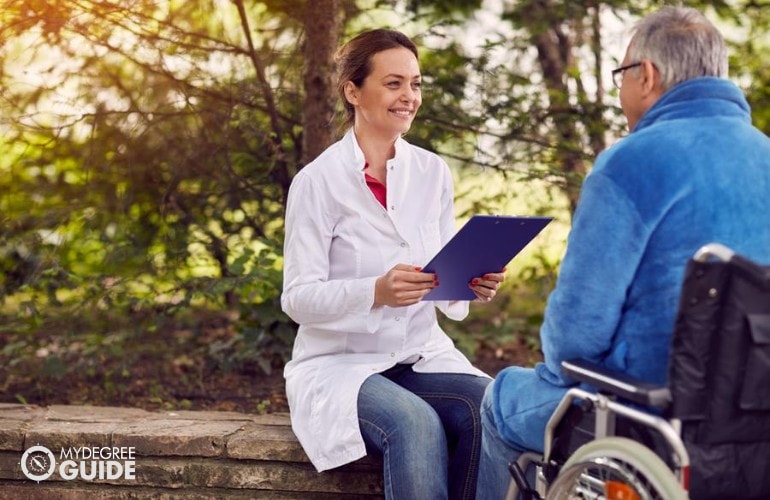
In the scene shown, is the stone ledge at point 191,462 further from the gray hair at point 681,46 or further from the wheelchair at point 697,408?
the gray hair at point 681,46

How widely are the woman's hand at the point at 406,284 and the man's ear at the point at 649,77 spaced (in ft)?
2.68

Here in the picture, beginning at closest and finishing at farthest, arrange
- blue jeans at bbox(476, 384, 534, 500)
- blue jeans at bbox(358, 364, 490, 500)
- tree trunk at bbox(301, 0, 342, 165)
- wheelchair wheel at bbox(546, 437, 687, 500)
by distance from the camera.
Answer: wheelchair wheel at bbox(546, 437, 687, 500) → blue jeans at bbox(476, 384, 534, 500) → blue jeans at bbox(358, 364, 490, 500) → tree trunk at bbox(301, 0, 342, 165)

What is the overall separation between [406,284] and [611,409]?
32.9 inches

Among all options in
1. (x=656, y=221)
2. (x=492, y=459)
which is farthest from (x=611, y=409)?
(x=492, y=459)

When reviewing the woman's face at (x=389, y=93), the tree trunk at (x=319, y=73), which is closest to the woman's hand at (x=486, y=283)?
the woman's face at (x=389, y=93)

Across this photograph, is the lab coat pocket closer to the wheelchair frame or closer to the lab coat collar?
the lab coat collar

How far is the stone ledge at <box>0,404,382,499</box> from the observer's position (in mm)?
3459

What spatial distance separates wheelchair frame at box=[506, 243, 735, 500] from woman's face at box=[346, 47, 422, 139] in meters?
1.22

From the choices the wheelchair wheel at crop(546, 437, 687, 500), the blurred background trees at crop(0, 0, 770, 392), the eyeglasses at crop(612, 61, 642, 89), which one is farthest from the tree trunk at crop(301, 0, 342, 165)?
the wheelchair wheel at crop(546, 437, 687, 500)

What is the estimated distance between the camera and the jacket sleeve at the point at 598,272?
2.24 metres

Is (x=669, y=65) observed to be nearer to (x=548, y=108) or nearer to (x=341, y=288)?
(x=341, y=288)

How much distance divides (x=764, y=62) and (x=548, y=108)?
178 centimetres

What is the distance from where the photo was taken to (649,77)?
94.0 inches

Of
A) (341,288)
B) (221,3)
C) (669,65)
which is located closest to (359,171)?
(341,288)
